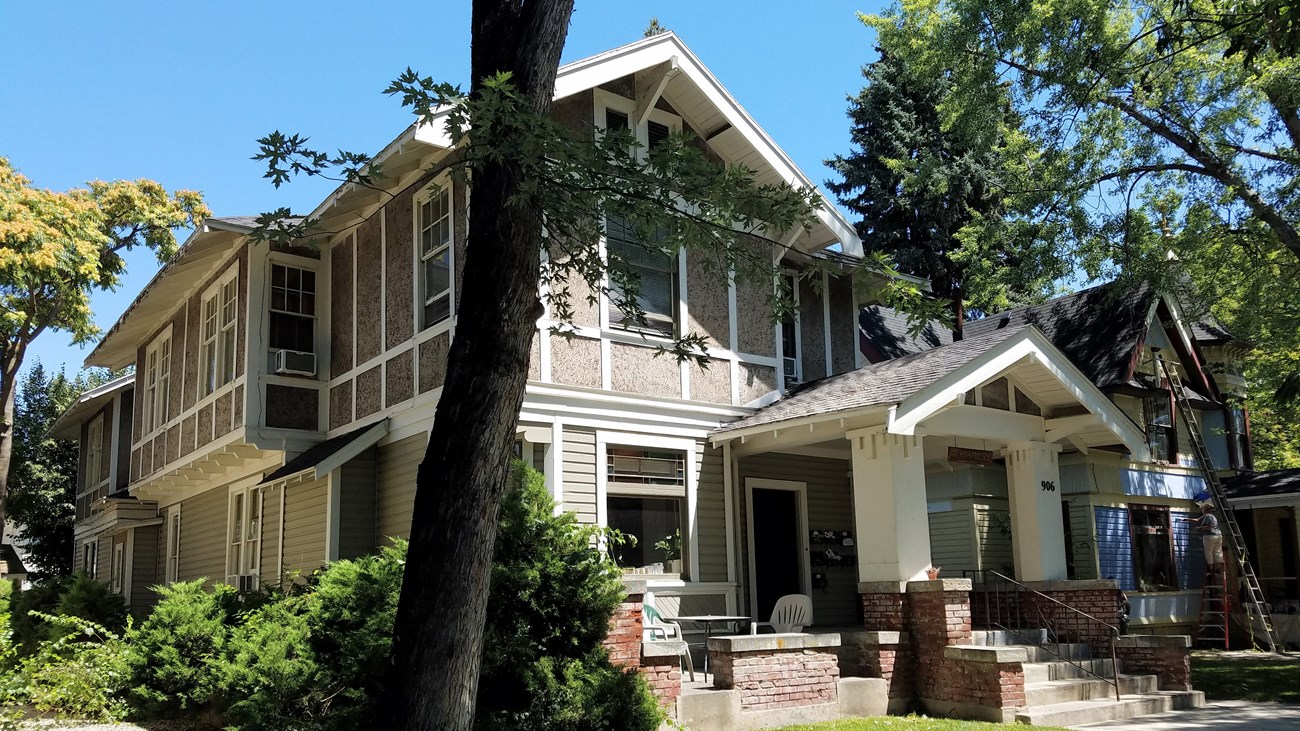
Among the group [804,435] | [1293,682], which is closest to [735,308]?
[804,435]

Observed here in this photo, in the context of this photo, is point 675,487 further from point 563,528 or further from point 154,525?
point 154,525

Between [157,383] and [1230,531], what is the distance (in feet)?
72.6

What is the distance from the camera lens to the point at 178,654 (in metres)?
11.7

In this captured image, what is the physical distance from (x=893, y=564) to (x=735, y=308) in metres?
4.32

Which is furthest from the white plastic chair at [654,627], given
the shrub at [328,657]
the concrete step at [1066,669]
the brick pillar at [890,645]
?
the concrete step at [1066,669]

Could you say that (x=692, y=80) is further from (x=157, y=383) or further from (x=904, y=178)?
(x=904, y=178)

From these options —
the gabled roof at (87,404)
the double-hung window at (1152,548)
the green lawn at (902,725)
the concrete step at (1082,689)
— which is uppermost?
the gabled roof at (87,404)

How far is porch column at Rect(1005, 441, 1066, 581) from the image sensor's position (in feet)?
46.6

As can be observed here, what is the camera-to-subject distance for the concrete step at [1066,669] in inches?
495

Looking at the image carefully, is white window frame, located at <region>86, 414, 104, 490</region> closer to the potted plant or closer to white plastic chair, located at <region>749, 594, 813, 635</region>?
the potted plant

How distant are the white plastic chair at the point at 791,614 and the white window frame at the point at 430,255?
5349 millimetres

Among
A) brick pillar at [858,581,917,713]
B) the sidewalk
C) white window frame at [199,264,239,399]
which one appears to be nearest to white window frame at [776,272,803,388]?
brick pillar at [858,581,917,713]

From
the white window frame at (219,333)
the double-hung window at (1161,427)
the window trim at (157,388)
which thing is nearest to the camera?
the white window frame at (219,333)

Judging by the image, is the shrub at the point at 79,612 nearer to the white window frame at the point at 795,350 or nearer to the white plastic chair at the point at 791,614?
the white plastic chair at the point at 791,614
